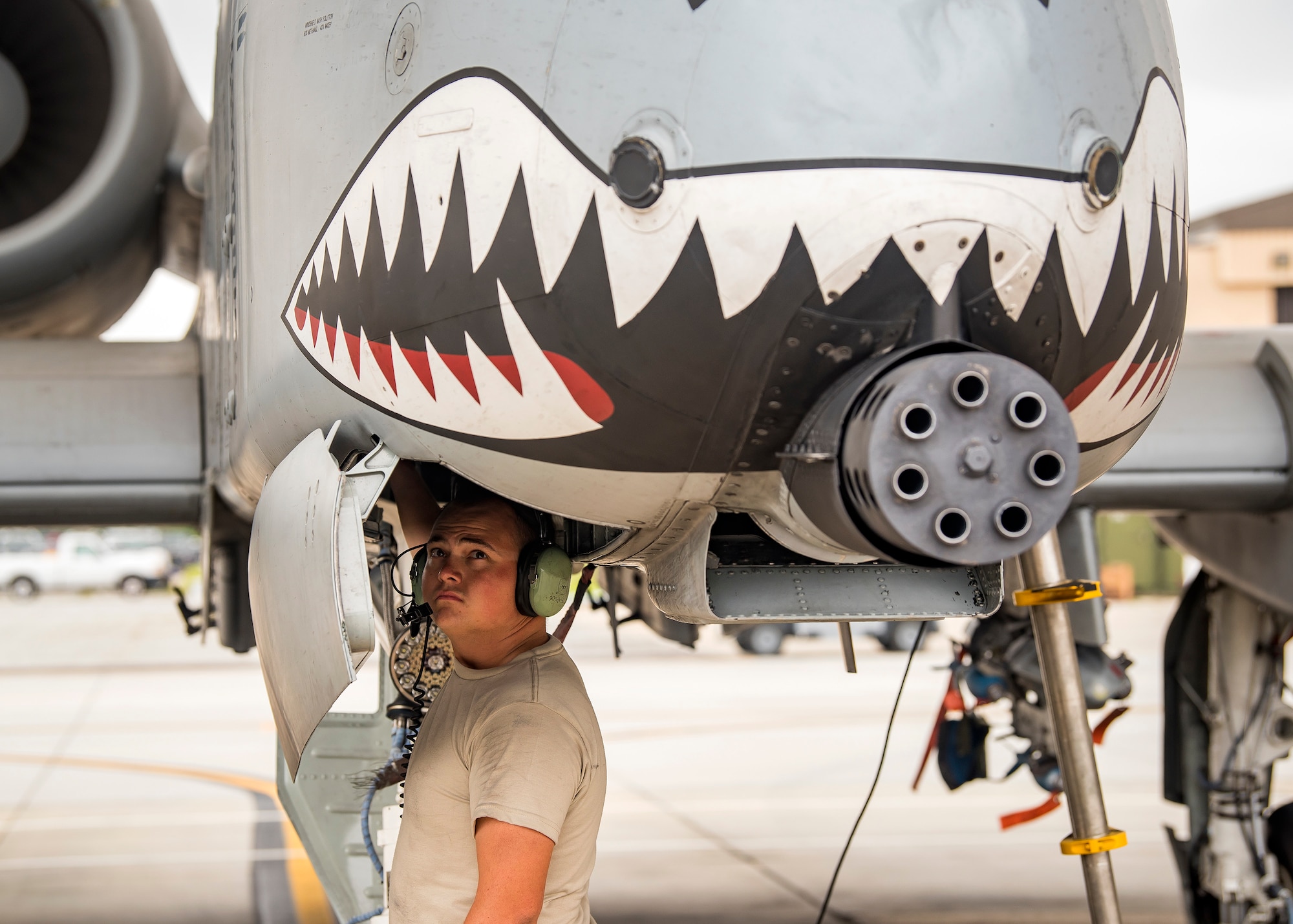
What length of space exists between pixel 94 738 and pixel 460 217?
42.5 feet

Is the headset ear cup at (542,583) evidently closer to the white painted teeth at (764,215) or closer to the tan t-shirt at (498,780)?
the tan t-shirt at (498,780)

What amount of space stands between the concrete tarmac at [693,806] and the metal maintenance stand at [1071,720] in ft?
7.17

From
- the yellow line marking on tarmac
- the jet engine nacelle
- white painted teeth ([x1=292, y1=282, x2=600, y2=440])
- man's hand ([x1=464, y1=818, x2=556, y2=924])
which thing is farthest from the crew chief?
the yellow line marking on tarmac

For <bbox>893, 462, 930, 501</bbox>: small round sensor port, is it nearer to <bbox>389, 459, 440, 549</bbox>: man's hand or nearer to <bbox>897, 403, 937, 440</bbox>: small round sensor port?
<bbox>897, 403, 937, 440</bbox>: small round sensor port

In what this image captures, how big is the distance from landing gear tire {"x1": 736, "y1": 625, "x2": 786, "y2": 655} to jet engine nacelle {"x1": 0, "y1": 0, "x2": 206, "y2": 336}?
1478 cm

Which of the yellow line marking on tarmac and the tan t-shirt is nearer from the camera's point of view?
the tan t-shirt

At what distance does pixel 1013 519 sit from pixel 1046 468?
7 centimetres

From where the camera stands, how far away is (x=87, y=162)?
16.1ft

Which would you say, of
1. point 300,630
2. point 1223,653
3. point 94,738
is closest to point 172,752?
point 94,738

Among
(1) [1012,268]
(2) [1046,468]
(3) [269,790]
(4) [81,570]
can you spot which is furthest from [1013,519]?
(4) [81,570]

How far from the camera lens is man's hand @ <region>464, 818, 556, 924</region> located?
1844 millimetres

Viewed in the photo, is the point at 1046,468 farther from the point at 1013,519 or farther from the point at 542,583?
the point at 542,583

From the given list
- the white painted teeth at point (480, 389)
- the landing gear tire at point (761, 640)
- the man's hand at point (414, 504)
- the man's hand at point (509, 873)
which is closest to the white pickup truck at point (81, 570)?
the landing gear tire at point (761, 640)

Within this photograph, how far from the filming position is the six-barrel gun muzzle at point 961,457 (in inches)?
54.6
